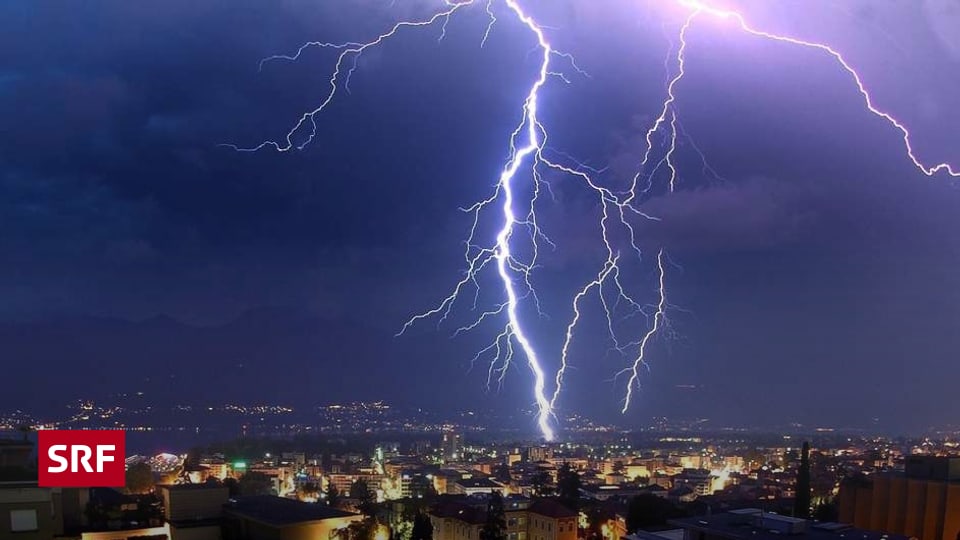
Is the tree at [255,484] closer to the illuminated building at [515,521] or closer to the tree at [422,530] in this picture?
the illuminated building at [515,521]

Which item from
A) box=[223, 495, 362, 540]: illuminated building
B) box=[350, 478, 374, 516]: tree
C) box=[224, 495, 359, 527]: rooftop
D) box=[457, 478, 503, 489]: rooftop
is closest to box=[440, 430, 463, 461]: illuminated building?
box=[457, 478, 503, 489]: rooftop

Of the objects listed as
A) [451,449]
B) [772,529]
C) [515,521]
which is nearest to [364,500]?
[515,521]

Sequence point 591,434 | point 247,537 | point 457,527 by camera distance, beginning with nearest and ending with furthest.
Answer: point 247,537 < point 457,527 < point 591,434

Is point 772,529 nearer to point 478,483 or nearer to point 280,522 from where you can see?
point 280,522

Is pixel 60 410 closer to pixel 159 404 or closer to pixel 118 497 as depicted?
pixel 159 404

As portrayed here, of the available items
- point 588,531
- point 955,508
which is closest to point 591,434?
point 588,531

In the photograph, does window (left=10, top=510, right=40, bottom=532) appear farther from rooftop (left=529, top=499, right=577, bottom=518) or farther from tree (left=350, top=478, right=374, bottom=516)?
tree (left=350, top=478, right=374, bottom=516)

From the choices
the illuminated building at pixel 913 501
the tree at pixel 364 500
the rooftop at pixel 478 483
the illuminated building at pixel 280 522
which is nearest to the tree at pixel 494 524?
the illuminated building at pixel 280 522

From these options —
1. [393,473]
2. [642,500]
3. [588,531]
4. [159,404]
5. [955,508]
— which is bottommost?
[159,404]
